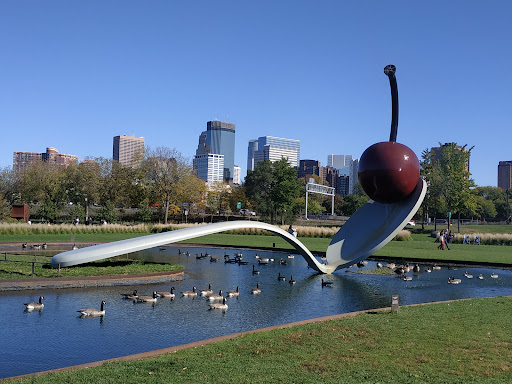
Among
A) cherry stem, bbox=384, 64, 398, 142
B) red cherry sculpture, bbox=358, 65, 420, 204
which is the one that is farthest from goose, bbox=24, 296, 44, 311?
cherry stem, bbox=384, 64, 398, 142

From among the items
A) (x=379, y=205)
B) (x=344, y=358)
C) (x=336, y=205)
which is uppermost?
(x=336, y=205)

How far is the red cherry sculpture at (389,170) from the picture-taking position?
62.0ft

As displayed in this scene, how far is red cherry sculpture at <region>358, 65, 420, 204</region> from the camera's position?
744 inches

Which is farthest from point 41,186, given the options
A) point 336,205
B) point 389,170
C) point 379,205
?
point 336,205

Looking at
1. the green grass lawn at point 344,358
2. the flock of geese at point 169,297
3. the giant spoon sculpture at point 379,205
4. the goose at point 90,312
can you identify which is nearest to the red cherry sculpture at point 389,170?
the giant spoon sculpture at point 379,205

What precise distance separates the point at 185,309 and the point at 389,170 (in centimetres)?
930

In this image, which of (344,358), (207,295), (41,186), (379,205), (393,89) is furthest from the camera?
(41,186)

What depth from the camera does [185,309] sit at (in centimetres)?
1382

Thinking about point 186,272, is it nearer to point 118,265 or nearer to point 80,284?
A: point 118,265

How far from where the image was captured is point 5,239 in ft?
106

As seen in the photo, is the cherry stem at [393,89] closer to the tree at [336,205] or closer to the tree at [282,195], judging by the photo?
the tree at [282,195]

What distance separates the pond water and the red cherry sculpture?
3.43 metres

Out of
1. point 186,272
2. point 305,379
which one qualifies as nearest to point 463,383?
point 305,379

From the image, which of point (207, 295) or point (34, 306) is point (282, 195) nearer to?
point (207, 295)
